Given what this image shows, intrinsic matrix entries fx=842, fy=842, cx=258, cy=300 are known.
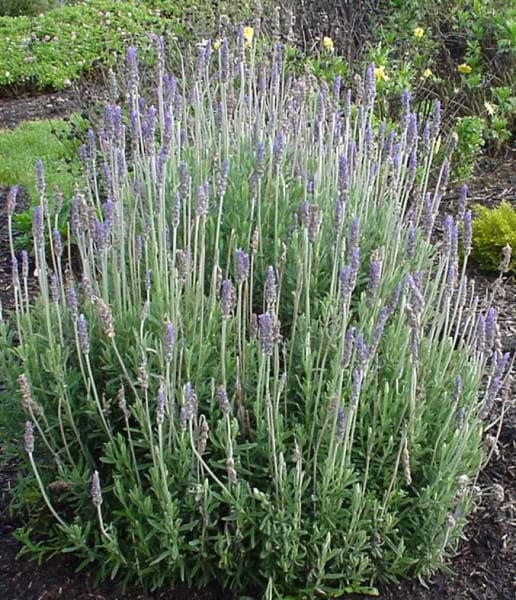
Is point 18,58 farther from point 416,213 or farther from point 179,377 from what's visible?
point 179,377

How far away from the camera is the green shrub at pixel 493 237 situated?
510 centimetres

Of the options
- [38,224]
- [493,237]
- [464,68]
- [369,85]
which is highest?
[369,85]

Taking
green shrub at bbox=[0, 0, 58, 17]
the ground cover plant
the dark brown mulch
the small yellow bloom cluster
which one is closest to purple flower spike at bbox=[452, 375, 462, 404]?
the dark brown mulch

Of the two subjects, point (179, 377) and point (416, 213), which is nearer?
point (179, 377)

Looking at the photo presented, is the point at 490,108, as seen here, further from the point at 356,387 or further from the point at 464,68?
the point at 356,387

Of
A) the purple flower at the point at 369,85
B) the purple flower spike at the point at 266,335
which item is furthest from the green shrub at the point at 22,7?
the purple flower spike at the point at 266,335

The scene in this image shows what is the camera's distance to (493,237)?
16.8 ft

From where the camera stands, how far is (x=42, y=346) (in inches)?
116

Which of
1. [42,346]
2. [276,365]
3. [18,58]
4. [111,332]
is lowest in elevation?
[18,58]

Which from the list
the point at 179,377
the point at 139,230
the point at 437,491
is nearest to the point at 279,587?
the point at 437,491

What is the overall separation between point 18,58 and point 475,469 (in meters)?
10.1

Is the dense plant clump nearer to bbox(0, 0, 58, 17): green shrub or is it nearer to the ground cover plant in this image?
the ground cover plant

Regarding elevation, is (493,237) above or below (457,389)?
below

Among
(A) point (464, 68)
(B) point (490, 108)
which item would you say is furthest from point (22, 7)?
(B) point (490, 108)
